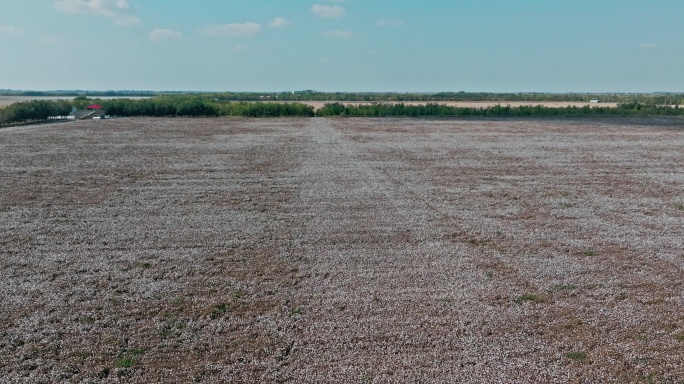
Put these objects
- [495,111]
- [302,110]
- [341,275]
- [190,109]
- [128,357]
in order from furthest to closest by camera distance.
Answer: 1. [302,110]
2. [495,111]
3. [190,109]
4. [341,275]
5. [128,357]

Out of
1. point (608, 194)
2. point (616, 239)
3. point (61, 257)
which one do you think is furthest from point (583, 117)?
point (61, 257)

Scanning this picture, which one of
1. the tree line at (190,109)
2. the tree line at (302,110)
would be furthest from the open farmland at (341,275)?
the tree line at (302,110)

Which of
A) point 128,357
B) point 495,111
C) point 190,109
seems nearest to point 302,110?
point 190,109

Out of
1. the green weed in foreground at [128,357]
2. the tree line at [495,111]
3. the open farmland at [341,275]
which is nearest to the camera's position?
the green weed in foreground at [128,357]

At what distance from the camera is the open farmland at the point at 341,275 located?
5.74 meters

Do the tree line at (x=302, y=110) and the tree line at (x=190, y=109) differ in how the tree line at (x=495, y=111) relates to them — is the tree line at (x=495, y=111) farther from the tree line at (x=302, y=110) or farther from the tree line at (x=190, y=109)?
the tree line at (x=190, y=109)

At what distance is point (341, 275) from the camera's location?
841cm

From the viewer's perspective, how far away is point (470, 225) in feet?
37.6

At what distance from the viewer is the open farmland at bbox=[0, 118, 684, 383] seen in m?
5.74

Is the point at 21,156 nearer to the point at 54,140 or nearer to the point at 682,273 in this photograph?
the point at 54,140

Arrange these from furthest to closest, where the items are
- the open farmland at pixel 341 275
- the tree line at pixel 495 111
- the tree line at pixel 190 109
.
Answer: the tree line at pixel 495 111 → the tree line at pixel 190 109 → the open farmland at pixel 341 275

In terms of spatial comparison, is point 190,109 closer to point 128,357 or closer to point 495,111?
point 495,111

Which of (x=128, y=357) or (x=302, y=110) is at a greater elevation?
(x=302, y=110)

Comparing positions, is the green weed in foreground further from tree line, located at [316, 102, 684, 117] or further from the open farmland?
tree line, located at [316, 102, 684, 117]
